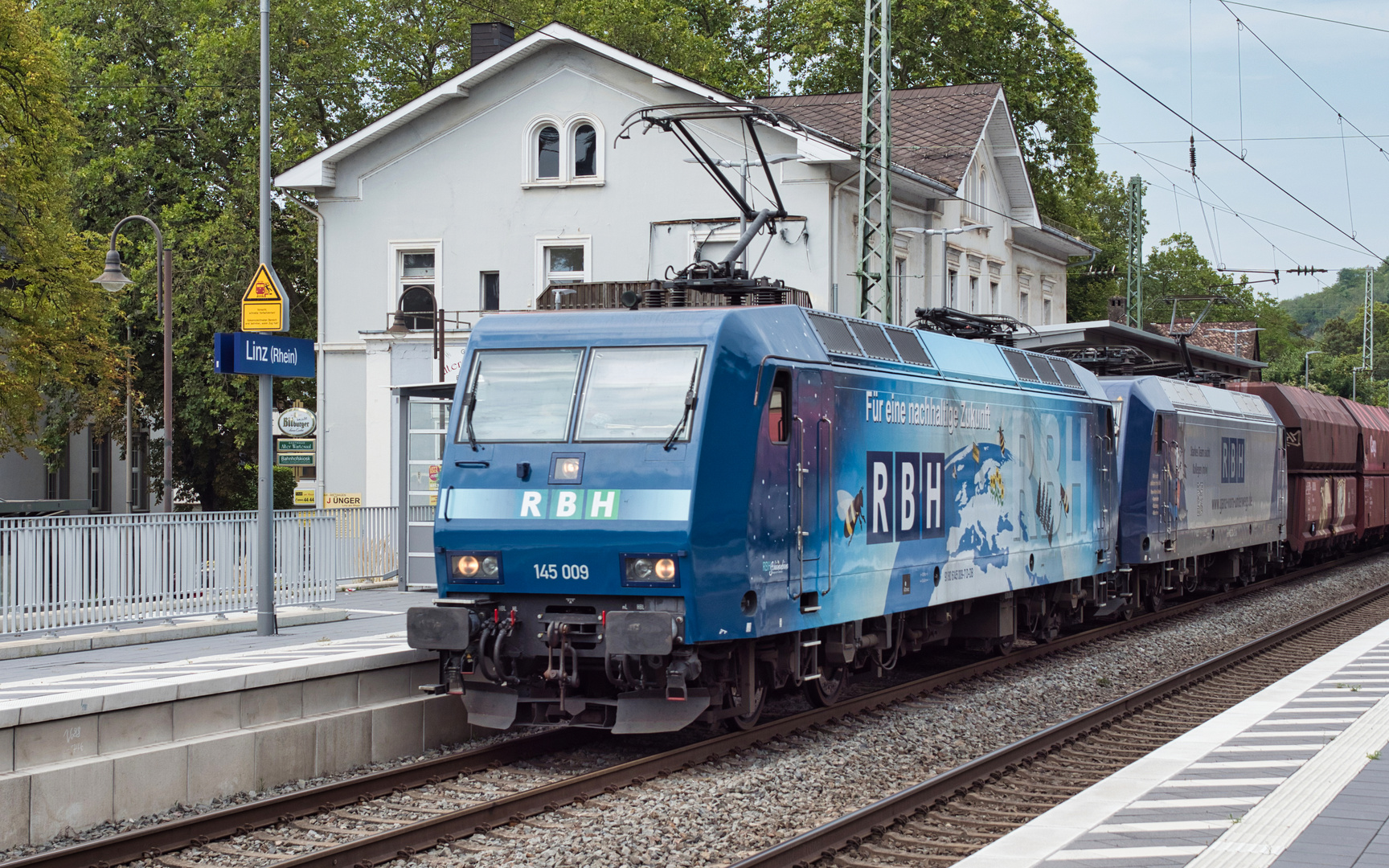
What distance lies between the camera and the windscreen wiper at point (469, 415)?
1126cm

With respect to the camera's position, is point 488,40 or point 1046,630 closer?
point 1046,630

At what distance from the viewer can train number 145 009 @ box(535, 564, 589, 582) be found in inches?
416

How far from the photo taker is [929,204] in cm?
3641

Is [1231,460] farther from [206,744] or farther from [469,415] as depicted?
[206,744]

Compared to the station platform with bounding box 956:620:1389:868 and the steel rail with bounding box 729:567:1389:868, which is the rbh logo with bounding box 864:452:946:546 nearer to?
the steel rail with bounding box 729:567:1389:868

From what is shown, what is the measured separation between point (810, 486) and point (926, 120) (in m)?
29.4

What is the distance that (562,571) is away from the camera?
35.0 feet

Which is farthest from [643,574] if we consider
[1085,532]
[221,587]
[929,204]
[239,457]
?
[239,457]

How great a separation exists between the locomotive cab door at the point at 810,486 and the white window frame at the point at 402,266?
22.4m

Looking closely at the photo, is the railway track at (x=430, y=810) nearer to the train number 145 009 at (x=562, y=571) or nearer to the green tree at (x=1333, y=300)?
the train number 145 009 at (x=562, y=571)

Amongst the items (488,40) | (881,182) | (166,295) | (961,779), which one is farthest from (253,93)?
(961,779)

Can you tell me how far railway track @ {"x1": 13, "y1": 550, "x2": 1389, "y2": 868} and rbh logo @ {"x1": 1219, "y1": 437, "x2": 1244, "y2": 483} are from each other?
1360 cm

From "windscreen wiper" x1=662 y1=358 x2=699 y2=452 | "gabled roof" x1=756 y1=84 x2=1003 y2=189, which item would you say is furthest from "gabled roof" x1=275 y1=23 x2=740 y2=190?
"windscreen wiper" x1=662 y1=358 x2=699 y2=452

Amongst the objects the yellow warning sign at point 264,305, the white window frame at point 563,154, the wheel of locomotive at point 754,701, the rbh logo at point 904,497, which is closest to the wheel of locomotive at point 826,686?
the wheel of locomotive at point 754,701
